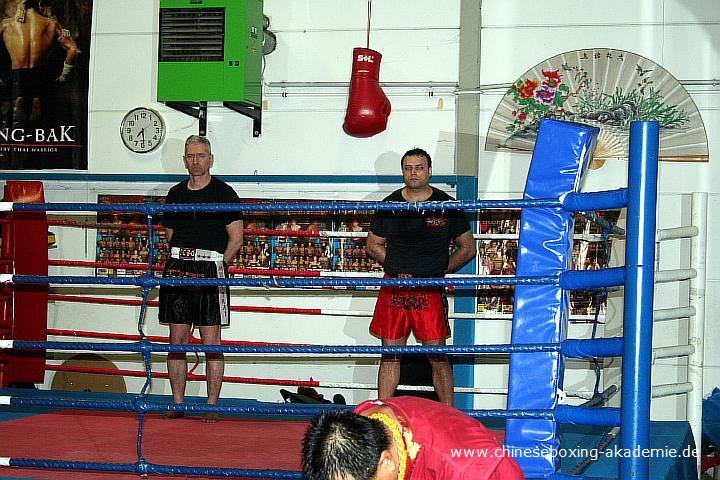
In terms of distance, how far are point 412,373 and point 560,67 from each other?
2298 millimetres

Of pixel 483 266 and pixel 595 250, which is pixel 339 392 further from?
pixel 595 250

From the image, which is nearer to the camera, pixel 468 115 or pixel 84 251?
pixel 468 115

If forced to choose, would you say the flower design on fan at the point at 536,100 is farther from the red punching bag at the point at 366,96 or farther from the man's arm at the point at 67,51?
the man's arm at the point at 67,51

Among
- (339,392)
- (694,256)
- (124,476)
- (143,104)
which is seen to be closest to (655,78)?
(694,256)

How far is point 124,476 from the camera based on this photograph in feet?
10.3

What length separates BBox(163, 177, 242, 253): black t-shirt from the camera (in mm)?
4105

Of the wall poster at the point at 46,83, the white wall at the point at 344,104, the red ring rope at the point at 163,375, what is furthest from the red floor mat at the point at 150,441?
the wall poster at the point at 46,83

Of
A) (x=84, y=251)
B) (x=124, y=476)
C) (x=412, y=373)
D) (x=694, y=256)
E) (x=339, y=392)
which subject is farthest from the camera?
(x=84, y=251)

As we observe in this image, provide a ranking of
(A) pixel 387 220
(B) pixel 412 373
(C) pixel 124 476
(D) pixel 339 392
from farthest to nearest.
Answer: (D) pixel 339 392, (B) pixel 412 373, (A) pixel 387 220, (C) pixel 124 476

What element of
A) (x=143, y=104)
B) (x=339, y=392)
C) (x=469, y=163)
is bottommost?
(x=339, y=392)

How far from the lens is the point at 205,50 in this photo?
5551 mm

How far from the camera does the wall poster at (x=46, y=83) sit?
20.7 feet

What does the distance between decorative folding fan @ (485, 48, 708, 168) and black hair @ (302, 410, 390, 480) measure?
4.26 metres

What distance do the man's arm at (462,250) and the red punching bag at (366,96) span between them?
153 cm
